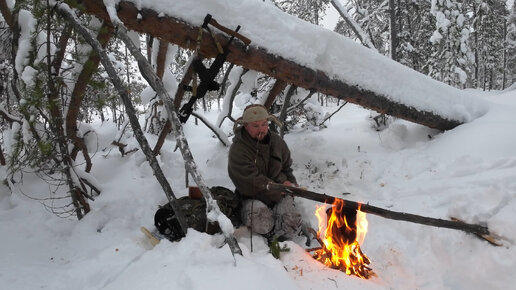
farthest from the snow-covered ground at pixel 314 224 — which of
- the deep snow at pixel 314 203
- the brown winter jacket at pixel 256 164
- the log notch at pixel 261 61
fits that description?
the log notch at pixel 261 61

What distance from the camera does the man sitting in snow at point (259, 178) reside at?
388 cm

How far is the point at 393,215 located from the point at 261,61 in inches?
95.0

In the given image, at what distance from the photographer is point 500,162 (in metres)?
4.24

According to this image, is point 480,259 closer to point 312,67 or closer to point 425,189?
point 425,189

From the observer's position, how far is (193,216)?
383 centimetres

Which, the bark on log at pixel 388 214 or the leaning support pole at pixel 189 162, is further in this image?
the bark on log at pixel 388 214

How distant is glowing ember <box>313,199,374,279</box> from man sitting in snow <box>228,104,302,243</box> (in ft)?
2.43

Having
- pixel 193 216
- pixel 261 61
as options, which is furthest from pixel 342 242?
pixel 261 61

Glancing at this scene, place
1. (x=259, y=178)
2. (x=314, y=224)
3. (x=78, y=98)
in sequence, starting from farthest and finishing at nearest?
(x=314, y=224) < (x=78, y=98) < (x=259, y=178)

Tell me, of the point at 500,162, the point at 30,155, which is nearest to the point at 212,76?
the point at 30,155

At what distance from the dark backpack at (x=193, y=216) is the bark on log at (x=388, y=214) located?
949 millimetres

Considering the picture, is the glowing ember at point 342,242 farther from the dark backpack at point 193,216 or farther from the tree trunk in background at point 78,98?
the tree trunk in background at point 78,98

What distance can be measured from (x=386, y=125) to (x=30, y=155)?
6.09 metres

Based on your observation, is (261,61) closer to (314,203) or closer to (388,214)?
(314,203)
